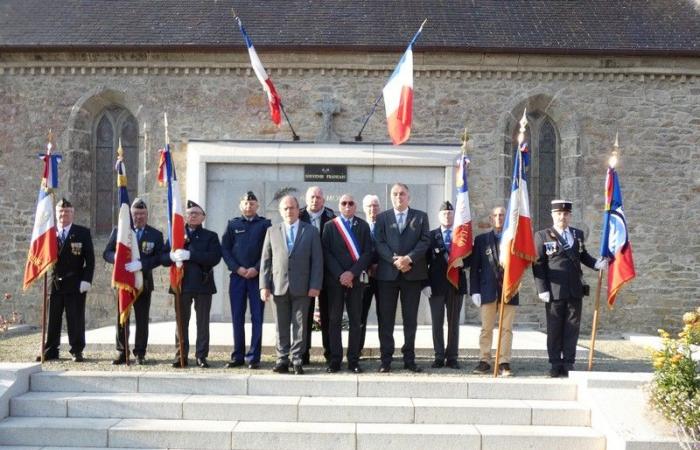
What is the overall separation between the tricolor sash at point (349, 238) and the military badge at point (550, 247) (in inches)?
83.6

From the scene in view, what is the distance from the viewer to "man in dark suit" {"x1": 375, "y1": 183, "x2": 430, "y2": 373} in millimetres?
7707

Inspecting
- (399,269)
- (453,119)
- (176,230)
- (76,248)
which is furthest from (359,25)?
(76,248)

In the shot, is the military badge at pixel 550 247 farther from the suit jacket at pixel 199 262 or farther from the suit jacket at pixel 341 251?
the suit jacket at pixel 199 262

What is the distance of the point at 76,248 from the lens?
8297 millimetres

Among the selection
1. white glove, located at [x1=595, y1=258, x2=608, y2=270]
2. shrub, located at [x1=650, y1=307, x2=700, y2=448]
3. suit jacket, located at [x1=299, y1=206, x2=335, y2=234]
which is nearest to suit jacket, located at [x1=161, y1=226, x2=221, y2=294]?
suit jacket, located at [x1=299, y1=206, x2=335, y2=234]

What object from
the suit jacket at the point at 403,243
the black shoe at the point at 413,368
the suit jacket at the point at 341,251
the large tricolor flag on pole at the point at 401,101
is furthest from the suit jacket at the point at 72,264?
the large tricolor flag on pole at the point at 401,101

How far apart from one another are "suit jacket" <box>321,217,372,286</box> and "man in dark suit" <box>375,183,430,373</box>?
157 mm

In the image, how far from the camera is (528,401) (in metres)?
7.00

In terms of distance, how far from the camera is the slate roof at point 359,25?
537 inches

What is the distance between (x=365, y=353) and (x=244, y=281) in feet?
6.38

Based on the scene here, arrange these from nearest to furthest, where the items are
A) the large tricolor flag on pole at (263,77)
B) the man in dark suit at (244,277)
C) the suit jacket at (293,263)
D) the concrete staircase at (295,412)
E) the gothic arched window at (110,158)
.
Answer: the concrete staircase at (295,412), the suit jacket at (293,263), the man in dark suit at (244,277), the large tricolor flag on pole at (263,77), the gothic arched window at (110,158)

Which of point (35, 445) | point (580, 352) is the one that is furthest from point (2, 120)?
point (580, 352)

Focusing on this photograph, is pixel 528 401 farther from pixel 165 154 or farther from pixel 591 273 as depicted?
pixel 591 273

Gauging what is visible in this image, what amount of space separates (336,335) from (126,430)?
242 centimetres
